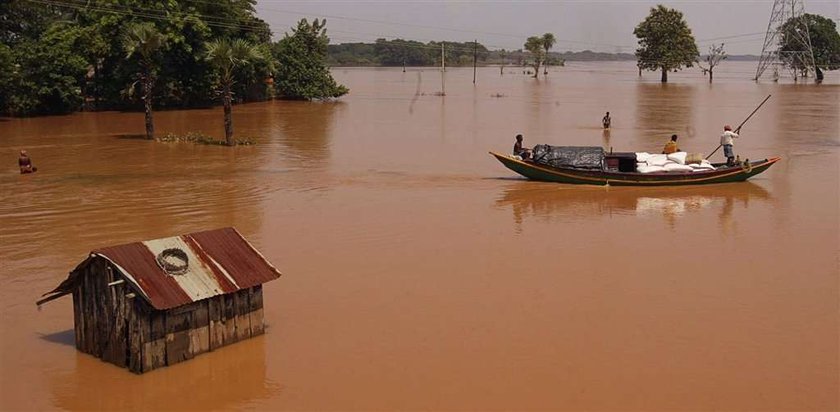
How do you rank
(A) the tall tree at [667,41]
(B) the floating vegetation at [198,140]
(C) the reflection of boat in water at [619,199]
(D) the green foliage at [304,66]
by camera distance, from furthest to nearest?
1. (A) the tall tree at [667,41]
2. (D) the green foliage at [304,66]
3. (B) the floating vegetation at [198,140]
4. (C) the reflection of boat in water at [619,199]

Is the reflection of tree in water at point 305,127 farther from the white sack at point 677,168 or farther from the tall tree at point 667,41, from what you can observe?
the tall tree at point 667,41

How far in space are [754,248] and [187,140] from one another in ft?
71.4

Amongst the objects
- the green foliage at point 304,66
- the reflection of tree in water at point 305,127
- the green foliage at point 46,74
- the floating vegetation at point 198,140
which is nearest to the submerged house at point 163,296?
the reflection of tree in water at point 305,127

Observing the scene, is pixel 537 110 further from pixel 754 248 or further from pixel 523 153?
pixel 754 248

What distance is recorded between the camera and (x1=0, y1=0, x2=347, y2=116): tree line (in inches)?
1544

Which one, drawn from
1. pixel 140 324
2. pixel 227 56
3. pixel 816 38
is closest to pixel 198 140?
pixel 227 56

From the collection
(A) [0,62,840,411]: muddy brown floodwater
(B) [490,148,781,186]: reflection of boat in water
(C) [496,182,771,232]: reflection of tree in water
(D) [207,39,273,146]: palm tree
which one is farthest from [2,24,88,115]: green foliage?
(C) [496,182,771,232]: reflection of tree in water

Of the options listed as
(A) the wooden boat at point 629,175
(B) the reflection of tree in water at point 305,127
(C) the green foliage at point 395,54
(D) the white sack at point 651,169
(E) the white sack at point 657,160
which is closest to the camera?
(A) the wooden boat at point 629,175

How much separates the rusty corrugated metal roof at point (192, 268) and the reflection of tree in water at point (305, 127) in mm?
16789

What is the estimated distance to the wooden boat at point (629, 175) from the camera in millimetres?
20891

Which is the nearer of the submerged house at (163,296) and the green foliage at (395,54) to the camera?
the submerged house at (163,296)

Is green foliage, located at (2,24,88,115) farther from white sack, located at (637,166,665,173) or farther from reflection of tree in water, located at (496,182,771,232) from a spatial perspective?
white sack, located at (637,166,665,173)

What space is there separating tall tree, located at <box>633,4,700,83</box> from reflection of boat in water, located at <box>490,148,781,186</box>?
6269cm

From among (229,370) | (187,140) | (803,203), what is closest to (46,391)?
(229,370)
